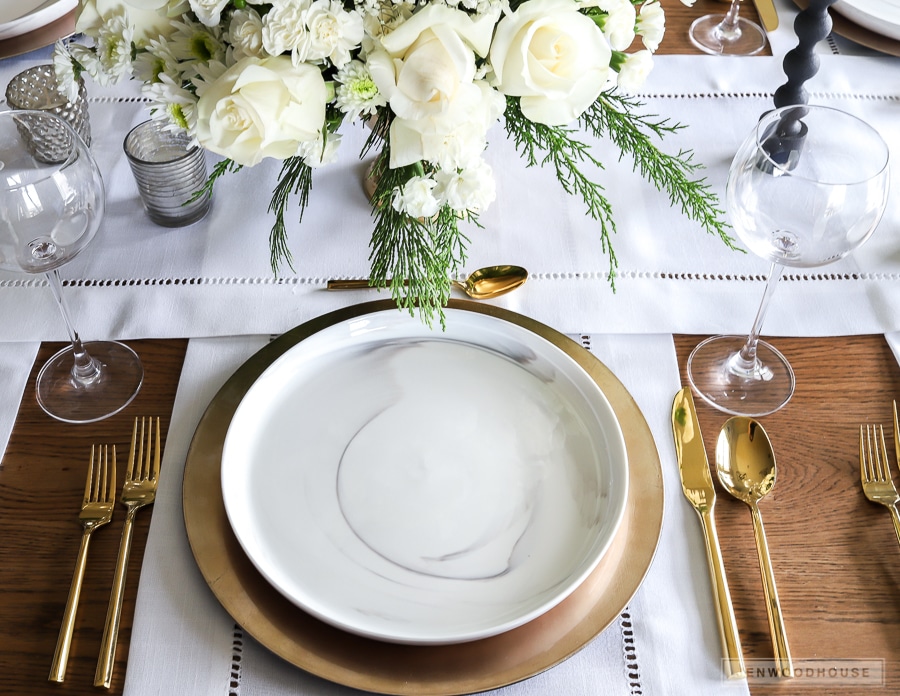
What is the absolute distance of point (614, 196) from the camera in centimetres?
105

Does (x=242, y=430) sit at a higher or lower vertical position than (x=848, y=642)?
higher

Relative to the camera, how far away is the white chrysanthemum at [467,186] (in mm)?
704

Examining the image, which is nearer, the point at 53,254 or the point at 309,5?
the point at 309,5

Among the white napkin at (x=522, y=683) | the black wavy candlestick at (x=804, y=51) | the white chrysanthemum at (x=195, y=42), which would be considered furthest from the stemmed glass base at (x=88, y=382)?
the black wavy candlestick at (x=804, y=51)

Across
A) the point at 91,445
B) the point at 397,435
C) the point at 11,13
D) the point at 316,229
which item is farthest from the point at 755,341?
the point at 11,13

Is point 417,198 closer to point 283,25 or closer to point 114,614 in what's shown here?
point 283,25

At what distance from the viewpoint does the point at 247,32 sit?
0.64m

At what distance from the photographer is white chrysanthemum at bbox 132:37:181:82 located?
685 mm

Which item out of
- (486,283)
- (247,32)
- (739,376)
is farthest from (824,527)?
(247,32)

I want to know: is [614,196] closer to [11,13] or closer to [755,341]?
[755,341]

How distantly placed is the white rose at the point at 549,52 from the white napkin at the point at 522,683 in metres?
0.38

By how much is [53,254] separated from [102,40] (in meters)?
0.20

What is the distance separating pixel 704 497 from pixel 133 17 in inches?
25.8

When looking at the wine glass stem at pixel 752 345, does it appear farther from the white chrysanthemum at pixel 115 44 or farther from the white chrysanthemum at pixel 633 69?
the white chrysanthemum at pixel 115 44
